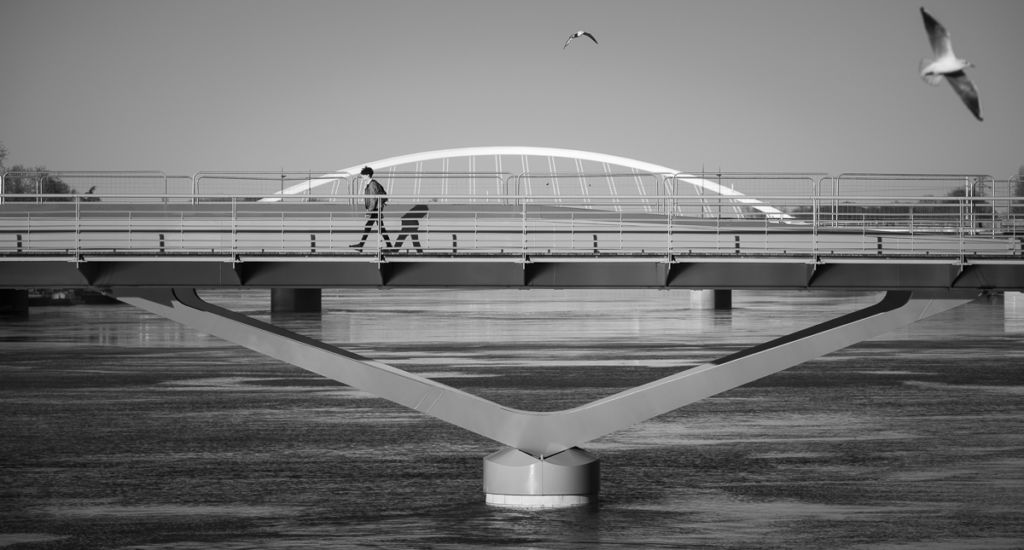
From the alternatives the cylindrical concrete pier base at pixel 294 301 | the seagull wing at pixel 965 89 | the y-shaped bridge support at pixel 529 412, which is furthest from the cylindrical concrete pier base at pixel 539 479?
the cylindrical concrete pier base at pixel 294 301

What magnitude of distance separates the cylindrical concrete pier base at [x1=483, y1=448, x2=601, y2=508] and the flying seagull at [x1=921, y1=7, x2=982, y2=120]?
960 centimetres

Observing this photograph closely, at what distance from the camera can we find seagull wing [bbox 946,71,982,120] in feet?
60.3

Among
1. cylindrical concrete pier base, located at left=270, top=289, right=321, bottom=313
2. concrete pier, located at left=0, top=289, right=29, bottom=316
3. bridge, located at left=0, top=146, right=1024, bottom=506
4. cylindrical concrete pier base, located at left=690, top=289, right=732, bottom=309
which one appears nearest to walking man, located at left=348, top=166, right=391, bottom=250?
bridge, located at left=0, top=146, right=1024, bottom=506

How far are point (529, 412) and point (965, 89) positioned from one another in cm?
902

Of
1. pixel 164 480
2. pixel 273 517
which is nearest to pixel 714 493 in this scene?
pixel 273 517

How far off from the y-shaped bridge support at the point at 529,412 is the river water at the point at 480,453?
1.37 m

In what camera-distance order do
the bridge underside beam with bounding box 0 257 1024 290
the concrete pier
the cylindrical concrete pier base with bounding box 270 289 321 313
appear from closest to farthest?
the bridge underside beam with bounding box 0 257 1024 290 → the cylindrical concrete pier base with bounding box 270 289 321 313 → the concrete pier

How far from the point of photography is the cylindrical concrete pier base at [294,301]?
330ft

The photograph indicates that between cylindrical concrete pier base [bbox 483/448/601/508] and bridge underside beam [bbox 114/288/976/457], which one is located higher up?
bridge underside beam [bbox 114/288/976/457]

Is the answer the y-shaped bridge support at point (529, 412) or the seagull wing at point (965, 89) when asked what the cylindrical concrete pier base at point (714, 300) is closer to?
the y-shaped bridge support at point (529, 412)

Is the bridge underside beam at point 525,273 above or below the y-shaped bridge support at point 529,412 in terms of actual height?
above

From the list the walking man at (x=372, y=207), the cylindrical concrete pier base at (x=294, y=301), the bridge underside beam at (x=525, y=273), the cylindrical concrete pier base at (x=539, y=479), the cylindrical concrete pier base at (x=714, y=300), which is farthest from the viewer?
the cylindrical concrete pier base at (x=714, y=300)

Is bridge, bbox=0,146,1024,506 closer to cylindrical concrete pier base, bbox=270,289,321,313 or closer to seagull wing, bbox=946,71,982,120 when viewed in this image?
seagull wing, bbox=946,71,982,120

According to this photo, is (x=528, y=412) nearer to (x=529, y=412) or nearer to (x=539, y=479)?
(x=529, y=412)
